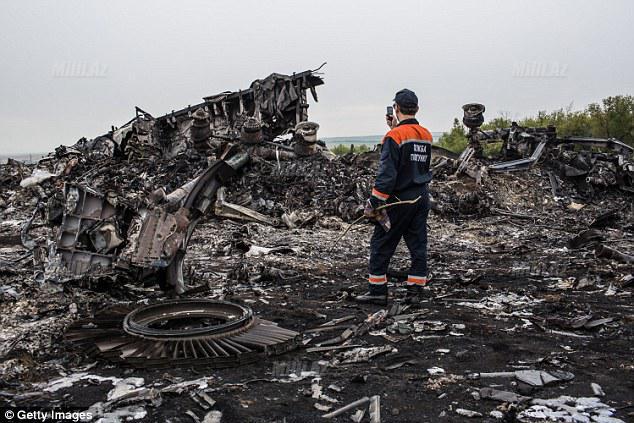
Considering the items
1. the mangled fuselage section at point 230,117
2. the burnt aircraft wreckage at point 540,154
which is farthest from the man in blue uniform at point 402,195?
the mangled fuselage section at point 230,117

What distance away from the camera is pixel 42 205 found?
5.49 m

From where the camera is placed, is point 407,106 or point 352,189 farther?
point 352,189

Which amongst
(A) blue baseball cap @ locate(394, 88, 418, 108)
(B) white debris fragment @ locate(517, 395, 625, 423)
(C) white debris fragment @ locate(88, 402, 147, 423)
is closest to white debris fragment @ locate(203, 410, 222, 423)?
(C) white debris fragment @ locate(88, 402, 147, 423)

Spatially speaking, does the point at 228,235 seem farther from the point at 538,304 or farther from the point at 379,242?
the point at 538,304

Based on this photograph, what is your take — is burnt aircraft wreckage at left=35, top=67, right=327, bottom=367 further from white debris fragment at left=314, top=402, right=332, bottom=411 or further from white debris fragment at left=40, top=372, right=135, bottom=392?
white debris fragment at left=314, top=402, right=332, bottom=411

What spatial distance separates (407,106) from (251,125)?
817 centimetres

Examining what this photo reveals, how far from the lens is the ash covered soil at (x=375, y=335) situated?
2689mm

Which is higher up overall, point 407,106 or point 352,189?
point 407,106

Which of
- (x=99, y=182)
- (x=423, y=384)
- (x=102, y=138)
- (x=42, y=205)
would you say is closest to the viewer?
(x=423, y=384)

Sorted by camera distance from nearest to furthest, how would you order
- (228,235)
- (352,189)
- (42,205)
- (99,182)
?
1. (42,205)
2. (228,235)
3. (352,189)
4. (99,182)

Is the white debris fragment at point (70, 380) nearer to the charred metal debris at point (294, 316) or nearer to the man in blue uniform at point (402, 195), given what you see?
the charred metal debris at point (294, 316)

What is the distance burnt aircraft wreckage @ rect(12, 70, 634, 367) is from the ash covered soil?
257mm

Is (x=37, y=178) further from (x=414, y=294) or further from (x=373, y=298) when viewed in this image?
(x=414, y=294)

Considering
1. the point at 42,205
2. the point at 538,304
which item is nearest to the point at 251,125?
the point at 42,205
